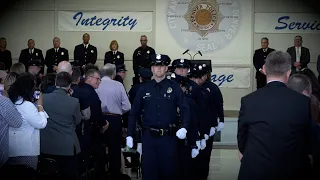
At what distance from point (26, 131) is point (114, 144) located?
308 cm

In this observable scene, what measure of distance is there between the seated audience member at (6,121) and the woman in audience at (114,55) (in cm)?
1090

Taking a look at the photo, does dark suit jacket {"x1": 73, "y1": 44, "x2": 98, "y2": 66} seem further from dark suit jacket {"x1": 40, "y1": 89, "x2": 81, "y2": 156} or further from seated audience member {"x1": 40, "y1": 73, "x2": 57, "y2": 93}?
dark suit jacket {"x1": 40, "y1": 89, "x2": 81, "y2": 156}

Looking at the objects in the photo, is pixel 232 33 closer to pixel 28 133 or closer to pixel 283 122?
pixel 28 133

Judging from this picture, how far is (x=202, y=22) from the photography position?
1847cm

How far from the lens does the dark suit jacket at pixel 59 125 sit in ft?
22.7

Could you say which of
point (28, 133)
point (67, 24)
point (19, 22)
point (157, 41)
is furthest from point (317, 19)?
point (28, 133)

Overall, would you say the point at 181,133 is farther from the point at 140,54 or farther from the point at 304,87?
the point at 140,54

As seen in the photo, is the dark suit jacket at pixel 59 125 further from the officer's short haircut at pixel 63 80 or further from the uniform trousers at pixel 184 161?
the uniform trousers at pixel 184 161

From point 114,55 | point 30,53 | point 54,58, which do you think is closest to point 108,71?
point 54,58

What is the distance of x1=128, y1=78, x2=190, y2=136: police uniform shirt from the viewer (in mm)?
7164

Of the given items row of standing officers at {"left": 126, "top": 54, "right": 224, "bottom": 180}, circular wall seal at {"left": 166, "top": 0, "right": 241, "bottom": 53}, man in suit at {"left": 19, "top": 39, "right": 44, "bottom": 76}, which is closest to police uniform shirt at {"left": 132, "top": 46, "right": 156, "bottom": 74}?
circular wall seal at {"left": 166, "top": 0, "right": 241, "bottom": 53}

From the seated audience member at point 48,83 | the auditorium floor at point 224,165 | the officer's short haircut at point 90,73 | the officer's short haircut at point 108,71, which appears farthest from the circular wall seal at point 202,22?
the seated audience member at point 48,83

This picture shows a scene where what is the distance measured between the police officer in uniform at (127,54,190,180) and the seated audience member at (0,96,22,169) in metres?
1.54

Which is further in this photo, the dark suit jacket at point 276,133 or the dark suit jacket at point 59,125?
the dark suit jacket at point 59,125
